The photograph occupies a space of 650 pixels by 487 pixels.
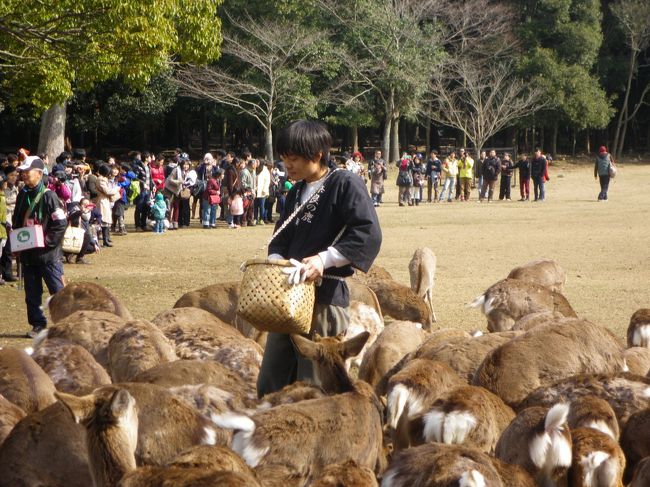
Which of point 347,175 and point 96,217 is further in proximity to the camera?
point 96,217

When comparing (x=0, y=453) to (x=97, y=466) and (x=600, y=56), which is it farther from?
(x=600, y=56)

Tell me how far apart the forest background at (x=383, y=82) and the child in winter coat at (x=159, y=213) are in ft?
25.0

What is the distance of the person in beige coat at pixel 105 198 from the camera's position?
19984 millimetres

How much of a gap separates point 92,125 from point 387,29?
1354 cm

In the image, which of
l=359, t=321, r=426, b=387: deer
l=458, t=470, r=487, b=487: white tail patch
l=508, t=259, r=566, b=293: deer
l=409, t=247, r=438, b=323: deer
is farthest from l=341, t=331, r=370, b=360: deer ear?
l=409, t=247, r=438, b=323: deer

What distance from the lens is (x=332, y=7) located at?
42.8 meters

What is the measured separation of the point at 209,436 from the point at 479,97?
1613 inches

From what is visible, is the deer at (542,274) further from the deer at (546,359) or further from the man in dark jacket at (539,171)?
the man in dark jacket at (539,171)

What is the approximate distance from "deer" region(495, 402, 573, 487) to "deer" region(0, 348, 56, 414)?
9.23 feet

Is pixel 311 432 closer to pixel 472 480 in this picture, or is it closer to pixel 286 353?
pixel 286 353

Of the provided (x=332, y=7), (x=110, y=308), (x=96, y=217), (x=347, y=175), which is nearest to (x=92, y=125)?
(x=332, y=7)

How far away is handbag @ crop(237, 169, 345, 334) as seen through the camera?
5188 millimetres

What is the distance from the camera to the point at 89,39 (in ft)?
53.2

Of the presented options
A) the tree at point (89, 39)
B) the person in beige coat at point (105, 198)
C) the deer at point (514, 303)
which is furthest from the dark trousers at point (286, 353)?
the person in beige coat at point (105, 198)
